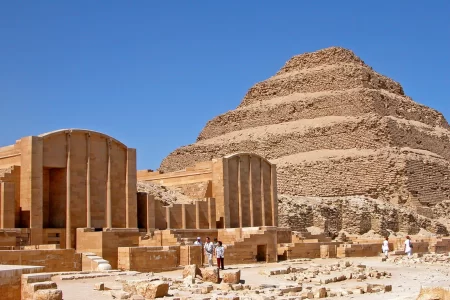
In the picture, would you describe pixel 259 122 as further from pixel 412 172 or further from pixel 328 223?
pixel 328 223

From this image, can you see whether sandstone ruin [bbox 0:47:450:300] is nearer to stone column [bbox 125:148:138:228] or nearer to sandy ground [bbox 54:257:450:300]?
stone column [bbox 125:148:138:228]

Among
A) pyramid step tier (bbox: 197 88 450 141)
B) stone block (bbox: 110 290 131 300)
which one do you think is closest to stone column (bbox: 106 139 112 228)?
stone block (bbox: 110 290 131 300)

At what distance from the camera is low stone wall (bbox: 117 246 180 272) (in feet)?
67.7

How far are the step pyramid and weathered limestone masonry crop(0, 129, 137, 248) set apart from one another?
30832mm

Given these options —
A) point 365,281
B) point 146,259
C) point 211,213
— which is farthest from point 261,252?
point 365,281

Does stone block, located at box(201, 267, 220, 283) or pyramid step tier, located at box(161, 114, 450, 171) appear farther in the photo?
pyramid step tier, located at box(161, 114, 450, 171)

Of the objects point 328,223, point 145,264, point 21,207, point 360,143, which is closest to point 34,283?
point 145,264

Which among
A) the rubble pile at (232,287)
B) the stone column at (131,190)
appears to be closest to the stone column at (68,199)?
the stone column at (131,190)

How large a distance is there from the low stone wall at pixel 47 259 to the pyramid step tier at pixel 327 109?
4688 centimetres

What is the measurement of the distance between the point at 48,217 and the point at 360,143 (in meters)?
38.8

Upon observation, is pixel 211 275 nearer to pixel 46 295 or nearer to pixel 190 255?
pixel 190 255

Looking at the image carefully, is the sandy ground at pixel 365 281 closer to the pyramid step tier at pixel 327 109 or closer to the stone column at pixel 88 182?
the stone column at pixel 88 182

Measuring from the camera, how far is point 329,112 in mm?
65000

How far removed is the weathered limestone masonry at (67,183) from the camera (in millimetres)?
24031
